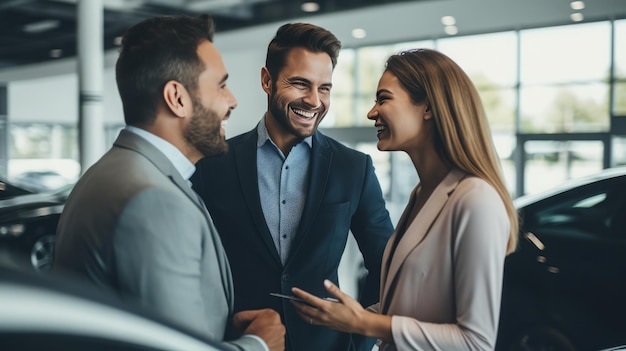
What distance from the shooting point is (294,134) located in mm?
→ 2086

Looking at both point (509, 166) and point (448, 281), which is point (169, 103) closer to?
point (448, 281)

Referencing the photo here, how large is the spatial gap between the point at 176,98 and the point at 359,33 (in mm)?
10716

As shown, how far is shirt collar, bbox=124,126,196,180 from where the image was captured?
144cm

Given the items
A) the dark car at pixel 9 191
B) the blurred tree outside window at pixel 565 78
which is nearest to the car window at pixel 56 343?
the dark car at pixel 9 191

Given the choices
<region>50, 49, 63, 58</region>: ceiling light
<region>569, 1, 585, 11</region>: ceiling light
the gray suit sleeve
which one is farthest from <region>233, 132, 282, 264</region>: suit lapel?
<region>50, 49, 63, 58</region>: ceiling light

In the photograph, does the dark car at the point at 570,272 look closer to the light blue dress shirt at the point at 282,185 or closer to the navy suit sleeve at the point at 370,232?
the navy suit sleeve at the point at 370,232

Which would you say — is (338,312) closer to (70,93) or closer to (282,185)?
(282,185)

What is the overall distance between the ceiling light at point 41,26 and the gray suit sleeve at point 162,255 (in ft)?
38.4

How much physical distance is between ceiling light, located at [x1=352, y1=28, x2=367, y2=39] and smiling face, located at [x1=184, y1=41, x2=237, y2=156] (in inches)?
398

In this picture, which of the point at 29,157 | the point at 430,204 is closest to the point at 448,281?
the point at 430,204

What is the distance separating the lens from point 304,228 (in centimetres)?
201

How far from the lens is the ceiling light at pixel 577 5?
9.29 metres

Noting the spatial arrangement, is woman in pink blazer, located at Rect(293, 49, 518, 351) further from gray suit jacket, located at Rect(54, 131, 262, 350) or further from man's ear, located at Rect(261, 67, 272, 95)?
man's ear, located at Rect(261, 67, 272, 95)

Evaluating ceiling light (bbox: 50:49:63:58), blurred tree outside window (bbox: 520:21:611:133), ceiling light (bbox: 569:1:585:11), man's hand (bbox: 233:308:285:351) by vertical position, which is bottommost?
man's hand (bbox: 233:308:285:351)
